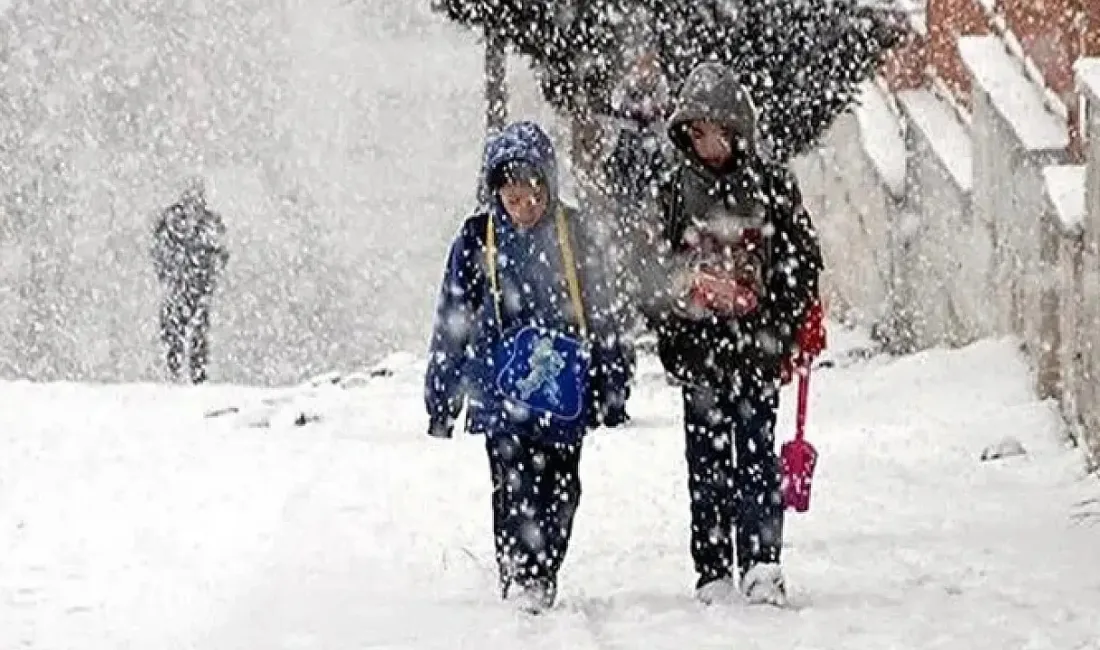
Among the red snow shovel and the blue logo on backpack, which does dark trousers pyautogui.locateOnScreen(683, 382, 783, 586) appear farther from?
the red snow shovel

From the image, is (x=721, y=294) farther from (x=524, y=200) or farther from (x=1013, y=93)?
Answer: (x=1013, y=93)

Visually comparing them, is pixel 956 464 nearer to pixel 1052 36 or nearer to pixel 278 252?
pixel 1052 36

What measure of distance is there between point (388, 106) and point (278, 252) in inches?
187

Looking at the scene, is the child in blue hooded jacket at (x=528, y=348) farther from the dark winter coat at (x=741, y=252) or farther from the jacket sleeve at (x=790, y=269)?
the jacket sleeve at (x=790, y=269)

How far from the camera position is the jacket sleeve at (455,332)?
6617 millimetres

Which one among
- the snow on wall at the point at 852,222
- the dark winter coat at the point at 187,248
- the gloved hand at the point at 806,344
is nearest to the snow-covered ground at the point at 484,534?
the gloved hand at the point at 806,344

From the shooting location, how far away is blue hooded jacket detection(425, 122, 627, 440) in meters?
6.55

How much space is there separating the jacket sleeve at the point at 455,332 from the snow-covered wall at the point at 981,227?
3327 millimetres

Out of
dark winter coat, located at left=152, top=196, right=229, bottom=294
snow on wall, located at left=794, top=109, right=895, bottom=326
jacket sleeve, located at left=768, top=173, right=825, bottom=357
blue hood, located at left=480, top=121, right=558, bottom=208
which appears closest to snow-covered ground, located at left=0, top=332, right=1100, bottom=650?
jacket sleeve, located at left=768, top=173, right=825, bottom=357

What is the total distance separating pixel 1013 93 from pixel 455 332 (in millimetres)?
6102

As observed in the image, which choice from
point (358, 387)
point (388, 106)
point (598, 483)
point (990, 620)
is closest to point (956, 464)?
point (598, 483)

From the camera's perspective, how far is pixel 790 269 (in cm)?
650

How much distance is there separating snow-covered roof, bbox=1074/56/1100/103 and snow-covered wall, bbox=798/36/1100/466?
13 millimetres

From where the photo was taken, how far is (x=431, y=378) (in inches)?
262
